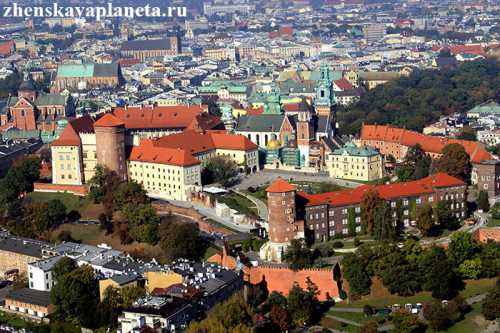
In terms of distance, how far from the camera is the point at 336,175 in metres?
69.9

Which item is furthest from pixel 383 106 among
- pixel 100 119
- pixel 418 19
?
pixel 418 19

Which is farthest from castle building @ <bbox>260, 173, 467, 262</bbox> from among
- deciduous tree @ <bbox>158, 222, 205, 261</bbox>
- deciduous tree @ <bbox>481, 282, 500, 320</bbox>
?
deciduous tree @ <bbox>481, 282, 500, 320</bbox>

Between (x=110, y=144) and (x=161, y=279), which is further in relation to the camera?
(x=110, y=144)

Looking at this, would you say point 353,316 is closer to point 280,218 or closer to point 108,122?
point 280,218

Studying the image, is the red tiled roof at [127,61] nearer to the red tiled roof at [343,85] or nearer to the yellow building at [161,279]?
the red tiled roof at [343,85]

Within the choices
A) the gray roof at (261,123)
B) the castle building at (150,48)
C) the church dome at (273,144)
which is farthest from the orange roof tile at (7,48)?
the church dome at (273,144)

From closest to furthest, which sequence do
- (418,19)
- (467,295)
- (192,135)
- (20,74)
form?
1. (467,295)
2. (192,135)
3. (20,74)
4. (418,19)

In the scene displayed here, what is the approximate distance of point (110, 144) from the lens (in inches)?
2702

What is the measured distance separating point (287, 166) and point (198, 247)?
723 inches

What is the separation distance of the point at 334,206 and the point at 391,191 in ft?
11.4

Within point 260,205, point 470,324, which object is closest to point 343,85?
point 260,205

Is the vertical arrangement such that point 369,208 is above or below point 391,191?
below

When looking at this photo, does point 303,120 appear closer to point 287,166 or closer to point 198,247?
point 287,166

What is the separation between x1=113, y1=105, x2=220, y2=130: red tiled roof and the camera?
78.4 meters
